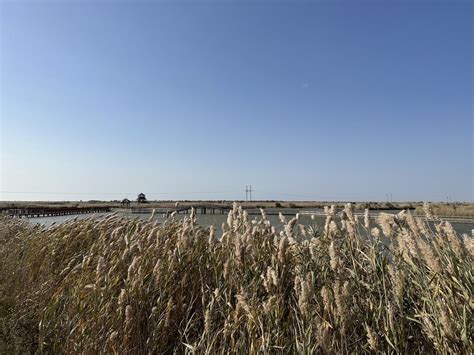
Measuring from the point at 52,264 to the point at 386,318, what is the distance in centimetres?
471

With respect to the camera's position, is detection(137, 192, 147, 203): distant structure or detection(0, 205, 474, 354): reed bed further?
detection(137, 192, 147, 203): distant structure

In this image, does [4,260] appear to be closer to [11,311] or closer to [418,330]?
[11,311]

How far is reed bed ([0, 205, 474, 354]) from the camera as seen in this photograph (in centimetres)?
222

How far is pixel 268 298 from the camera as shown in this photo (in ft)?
8.93

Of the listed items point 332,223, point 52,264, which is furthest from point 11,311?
point 332,223

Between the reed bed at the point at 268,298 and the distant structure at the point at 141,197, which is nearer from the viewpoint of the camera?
the reed bed at the point at 268,298

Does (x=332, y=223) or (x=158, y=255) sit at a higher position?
(x=332, y=223)

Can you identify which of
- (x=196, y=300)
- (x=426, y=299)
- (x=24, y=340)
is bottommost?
(x=24, y=340)

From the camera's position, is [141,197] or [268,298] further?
[141,197]

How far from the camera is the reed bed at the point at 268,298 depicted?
7.27ft

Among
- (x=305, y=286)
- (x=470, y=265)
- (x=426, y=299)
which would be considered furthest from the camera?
(x=470, y=265)

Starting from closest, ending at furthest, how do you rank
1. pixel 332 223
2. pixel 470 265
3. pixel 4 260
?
pixel 470 265
pixel 332 223
pixel 4 260

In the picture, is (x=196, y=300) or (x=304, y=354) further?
(x=196, y=300)

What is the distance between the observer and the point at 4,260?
481cm
